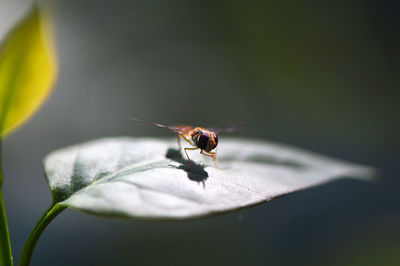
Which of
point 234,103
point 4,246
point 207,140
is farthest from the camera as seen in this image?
point 234,103

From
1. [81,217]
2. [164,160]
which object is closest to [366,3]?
[81,217]

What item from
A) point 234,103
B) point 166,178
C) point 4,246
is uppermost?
point 234,103

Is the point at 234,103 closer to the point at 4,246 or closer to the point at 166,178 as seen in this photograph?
the point at 166,178

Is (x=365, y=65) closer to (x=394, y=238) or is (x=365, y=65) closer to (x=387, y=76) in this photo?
(x=387, y=76)

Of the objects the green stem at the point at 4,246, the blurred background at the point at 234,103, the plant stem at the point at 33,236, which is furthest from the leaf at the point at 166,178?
the blurred background at the point at 234,103

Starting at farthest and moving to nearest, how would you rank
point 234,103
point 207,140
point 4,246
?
point 234,103 < point 207,140 < point 4,246

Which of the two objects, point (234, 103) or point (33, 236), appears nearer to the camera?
point (33, 236)

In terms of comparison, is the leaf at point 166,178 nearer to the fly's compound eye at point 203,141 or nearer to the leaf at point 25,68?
the fly's compound eye at point 203,141

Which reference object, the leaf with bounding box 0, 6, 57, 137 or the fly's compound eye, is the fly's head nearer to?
the fly's compound eye

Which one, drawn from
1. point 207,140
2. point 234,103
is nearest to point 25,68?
point 207,140
